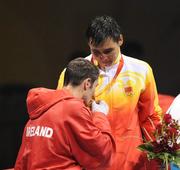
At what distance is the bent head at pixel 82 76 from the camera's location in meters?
2.44

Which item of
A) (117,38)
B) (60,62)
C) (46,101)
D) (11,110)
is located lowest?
(11,110)

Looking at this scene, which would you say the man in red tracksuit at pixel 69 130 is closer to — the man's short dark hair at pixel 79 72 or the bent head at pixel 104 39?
the man's short dark hair at pixel 79 72

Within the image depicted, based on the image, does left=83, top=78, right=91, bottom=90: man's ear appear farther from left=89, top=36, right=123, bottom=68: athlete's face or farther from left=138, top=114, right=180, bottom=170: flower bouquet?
left=138, top=114, right=180, bottom=170: flower bouquet

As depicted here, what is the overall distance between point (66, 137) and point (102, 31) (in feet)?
1.81

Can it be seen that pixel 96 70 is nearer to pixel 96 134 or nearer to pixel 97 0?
pixel 96 134

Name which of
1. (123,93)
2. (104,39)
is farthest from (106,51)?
(123,93)

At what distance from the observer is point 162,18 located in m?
4.48

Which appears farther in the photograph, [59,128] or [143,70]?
[143,70]

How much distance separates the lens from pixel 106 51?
2654 millimetres

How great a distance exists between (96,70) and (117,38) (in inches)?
10.0

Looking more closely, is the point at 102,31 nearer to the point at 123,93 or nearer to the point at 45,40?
the point at 123,93

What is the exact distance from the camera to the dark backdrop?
411 centimetres

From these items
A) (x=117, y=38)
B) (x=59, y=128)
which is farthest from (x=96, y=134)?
(x=117, y=38)

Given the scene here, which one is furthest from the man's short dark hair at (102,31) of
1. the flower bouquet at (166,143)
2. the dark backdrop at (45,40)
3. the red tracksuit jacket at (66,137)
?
the dark backdrop at (45,40)
